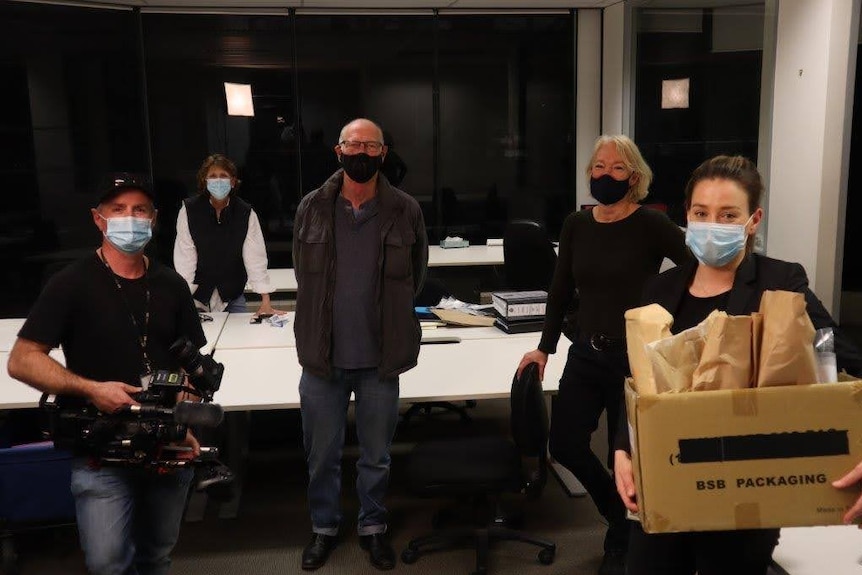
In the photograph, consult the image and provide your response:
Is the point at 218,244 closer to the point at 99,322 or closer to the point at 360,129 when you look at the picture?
the point at 360,129

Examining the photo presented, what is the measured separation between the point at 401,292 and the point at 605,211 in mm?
763

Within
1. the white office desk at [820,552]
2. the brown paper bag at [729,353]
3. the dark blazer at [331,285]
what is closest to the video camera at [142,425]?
the dark blazer at [331,285]

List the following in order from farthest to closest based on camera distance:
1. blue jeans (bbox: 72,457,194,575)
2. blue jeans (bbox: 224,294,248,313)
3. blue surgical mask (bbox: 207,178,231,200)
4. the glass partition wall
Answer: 1. the glass partition wall
2. blue jeans (bbox: 224,294,248,313)
3. blue surgical mask (bbox: 207,178,231,200)
4. blue jeans (bbox: 72,457,194,575)

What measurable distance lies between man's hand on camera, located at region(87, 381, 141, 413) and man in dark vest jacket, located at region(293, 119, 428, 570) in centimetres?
89

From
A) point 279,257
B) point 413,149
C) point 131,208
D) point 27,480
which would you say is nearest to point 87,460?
point 131,208

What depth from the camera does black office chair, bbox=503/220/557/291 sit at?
506 cm

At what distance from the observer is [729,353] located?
51.6 inches

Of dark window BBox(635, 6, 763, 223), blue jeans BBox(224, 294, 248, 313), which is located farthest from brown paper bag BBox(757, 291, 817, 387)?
blue jeans BBox(224, 294, 248, 313)

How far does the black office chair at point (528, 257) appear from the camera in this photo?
5059 millimetres

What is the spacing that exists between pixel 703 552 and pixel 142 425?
130 centimetres

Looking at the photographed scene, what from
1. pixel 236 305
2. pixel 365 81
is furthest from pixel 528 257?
pixel 365 81

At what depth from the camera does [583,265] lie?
2557 mm

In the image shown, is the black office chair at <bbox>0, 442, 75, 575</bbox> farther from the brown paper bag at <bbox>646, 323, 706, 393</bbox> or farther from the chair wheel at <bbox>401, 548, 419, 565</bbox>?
the brown paper bag at <bbox>646, 323, 706, 393</bbox>

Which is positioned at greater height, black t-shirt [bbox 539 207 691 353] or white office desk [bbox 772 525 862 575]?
black t-shirt [bbox 539 207 691 353]
